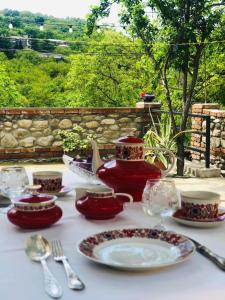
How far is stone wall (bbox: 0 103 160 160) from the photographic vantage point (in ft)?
17.4

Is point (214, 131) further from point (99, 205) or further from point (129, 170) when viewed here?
point (99, 205)

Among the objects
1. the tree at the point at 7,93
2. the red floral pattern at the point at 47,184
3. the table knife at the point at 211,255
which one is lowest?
the tree at the point at 7,93

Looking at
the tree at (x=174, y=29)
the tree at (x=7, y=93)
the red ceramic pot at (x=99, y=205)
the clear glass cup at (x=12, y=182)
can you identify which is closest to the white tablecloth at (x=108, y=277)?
the red ceramic pot at (x=99, y=205)

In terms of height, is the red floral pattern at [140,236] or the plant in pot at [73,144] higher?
the red floral pattern at [140,236]

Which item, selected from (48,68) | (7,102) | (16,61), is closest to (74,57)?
(48,68)

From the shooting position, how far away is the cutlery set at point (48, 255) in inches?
31.6

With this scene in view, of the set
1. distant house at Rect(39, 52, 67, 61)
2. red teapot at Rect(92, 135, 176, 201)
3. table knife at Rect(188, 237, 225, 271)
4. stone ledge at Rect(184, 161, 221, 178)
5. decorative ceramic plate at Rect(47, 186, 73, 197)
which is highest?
distant house at Rect(39, 52, 67, 61)

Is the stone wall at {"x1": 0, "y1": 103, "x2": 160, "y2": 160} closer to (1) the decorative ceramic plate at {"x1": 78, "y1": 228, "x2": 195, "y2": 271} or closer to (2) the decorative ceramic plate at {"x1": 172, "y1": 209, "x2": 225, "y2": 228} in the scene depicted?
(2) the decorative ceramic plate at {"x1": 172, "y1": 209, "x2": 225, "y2": 228}

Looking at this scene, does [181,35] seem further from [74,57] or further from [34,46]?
[74,57]

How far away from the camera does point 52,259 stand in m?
0.95

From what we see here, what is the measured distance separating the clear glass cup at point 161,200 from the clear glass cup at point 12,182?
436 mm

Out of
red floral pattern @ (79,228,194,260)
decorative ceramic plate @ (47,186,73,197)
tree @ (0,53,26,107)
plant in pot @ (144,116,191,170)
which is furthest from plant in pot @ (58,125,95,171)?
red floral pattern @ (79,228,194,260)

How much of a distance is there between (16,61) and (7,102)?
2.40 m

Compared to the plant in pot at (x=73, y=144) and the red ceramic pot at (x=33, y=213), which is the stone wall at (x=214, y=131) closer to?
the plant in pot at (x=73, y=144)
